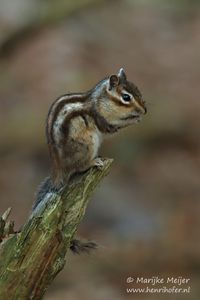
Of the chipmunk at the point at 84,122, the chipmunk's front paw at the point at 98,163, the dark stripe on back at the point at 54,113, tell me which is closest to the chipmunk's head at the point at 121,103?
the chipmunk at the point at 84,122

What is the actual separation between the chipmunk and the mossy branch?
0.24m

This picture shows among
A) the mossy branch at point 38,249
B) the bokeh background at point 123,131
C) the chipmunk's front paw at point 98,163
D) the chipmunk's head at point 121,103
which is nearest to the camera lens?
the mossy branch at point 38,249

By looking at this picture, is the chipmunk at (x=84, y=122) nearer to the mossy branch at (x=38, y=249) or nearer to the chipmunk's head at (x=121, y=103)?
the chipmunk's head at (x=121, y=103)

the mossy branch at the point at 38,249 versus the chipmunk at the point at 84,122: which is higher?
the chipmunk at the point at 84,122

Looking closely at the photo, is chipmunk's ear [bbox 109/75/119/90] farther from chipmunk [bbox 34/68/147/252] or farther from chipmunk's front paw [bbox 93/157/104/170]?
chipmunk's front paw [bbox 93/157/104/170]

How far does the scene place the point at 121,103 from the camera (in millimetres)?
6672

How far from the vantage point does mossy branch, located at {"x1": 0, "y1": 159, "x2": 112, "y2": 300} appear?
5.77 m


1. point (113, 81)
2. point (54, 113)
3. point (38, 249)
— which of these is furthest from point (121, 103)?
point (38, 249)

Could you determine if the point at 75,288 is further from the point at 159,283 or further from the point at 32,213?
the point at 32,213

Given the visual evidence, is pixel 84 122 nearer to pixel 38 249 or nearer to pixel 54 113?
pixel 54 113

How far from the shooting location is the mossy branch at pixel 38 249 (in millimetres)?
5770

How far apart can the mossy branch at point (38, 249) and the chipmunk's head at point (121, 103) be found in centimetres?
87

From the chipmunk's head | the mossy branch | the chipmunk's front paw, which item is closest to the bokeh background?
the chipmunk's head

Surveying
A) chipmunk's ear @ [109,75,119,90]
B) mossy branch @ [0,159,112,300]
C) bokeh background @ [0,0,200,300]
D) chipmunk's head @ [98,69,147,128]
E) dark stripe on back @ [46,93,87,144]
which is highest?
bokeh background @ [0,0,200,300]
